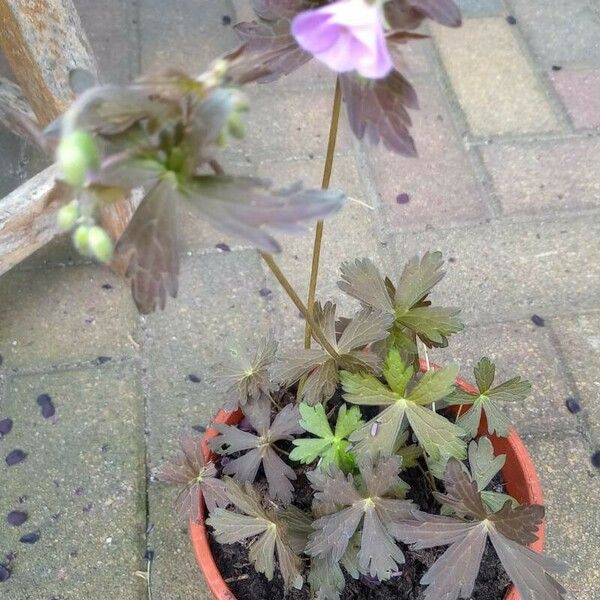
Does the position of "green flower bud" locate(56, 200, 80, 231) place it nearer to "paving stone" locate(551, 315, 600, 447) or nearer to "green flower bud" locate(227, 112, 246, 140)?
"green flower bud" locate(227, 112, 246, 140)

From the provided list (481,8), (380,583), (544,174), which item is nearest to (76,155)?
(380,583)

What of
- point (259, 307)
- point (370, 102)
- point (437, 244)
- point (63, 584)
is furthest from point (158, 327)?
point (370, 102)

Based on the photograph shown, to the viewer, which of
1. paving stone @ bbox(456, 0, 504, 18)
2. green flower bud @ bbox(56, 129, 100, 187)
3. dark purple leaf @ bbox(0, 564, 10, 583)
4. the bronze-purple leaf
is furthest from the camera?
paving stone @ bbox(456, 0, 504, 18)

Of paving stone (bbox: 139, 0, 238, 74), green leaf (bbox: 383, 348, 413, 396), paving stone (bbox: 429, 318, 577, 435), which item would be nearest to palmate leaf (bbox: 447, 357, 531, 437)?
green leaf (bbox: 383, 348, 413, 396)

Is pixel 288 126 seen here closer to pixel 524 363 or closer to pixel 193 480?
pixel 524 363

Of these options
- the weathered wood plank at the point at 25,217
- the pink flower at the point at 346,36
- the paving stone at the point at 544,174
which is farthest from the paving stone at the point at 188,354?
the pink flower at the point at 346,36

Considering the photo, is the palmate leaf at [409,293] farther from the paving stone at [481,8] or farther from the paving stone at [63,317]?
the paving stone at [481,8]

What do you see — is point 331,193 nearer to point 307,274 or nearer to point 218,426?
point 218,426
